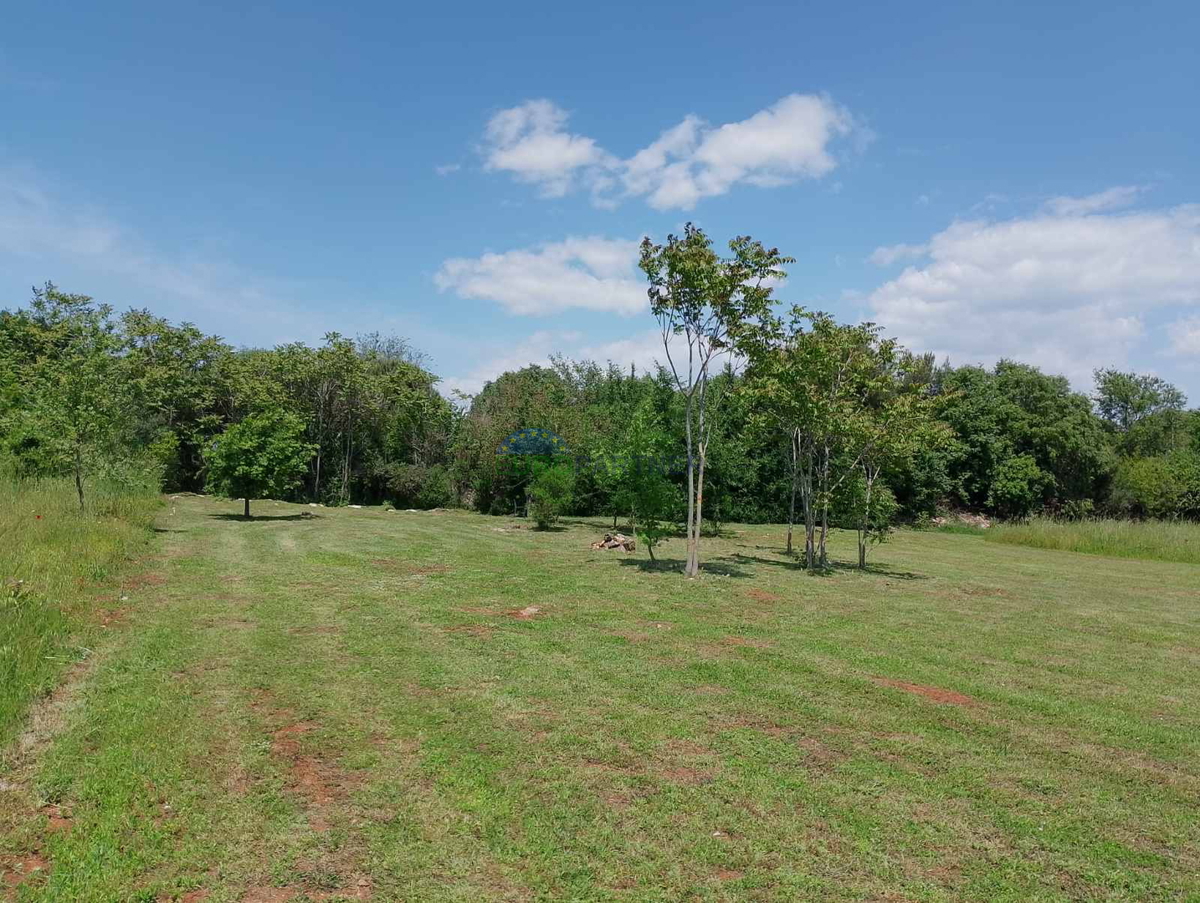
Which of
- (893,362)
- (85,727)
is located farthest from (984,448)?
(85,727)

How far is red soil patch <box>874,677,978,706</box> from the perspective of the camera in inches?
253

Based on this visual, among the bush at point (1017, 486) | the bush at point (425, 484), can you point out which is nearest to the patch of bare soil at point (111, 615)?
the bush at point (425, 484)

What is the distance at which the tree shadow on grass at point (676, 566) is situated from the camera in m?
14.4

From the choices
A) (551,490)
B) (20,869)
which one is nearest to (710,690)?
(20,869)

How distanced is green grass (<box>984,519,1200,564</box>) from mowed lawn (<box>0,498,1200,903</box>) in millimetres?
16997

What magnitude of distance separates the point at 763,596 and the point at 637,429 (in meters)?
4.37

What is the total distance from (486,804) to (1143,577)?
20105 mm

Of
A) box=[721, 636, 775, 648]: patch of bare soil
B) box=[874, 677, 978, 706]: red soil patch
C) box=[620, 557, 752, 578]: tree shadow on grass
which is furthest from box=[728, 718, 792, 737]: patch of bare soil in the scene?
box=[620, 557, 752, 578]: tree shadow on grass

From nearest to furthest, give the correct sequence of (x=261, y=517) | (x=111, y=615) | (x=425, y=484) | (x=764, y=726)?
(x=764, y=726) → (x=111, y=615) → (x=261, y=517) → (x=425, y=484)

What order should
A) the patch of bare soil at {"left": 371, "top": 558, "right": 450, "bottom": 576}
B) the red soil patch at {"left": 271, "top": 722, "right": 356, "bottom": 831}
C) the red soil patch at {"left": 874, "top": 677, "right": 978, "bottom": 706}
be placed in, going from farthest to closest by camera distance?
the patch of bare soil at {"left": 371, "top": 558, "right": 450, "bottom": 576} < the red soil patch at {"left": 874, "top": 677, "right": 978, "bottom": 706} < the red soil patch at {"left": 271, "top": 722, "right": 356, "bottom": 831}

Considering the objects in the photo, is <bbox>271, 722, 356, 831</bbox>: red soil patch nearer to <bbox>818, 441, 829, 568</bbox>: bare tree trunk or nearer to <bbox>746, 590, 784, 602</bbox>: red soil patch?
<bbox>746, 590, 784, 602</bbox>: red soil patch

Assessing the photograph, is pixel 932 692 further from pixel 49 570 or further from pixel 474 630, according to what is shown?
pixel 49 570

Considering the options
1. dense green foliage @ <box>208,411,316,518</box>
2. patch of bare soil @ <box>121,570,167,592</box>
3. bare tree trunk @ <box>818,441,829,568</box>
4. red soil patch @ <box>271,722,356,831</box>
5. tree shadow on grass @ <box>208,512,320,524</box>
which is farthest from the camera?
tree shadow on grass @ <box>208,512,320,524</box>

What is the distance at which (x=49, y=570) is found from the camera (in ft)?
30.4
